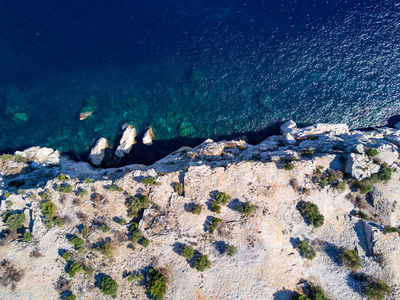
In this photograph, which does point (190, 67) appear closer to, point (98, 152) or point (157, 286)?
point (98, 152)

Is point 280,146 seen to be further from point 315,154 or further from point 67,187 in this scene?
point 67,187

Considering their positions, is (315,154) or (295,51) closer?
(315,154)

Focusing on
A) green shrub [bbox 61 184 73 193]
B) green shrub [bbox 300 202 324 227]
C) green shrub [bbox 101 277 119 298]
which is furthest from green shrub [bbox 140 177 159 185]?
green shrub [bbox 300 202 324 227]

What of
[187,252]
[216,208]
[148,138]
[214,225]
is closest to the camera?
[187,252]

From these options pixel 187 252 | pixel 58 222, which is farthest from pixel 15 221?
pixel 187 252

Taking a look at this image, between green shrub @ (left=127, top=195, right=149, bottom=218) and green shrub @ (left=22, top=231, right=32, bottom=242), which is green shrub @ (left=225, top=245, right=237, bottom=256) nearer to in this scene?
green shrub @ (left=127, top=195, right=149, bottom=218)

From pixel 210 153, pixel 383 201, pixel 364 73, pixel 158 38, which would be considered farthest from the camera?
pixel 158 38

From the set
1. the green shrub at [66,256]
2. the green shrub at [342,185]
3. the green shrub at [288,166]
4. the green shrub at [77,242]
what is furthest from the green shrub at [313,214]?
the green shrub at [66,256]

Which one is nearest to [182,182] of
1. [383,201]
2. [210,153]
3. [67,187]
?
[210,153]
